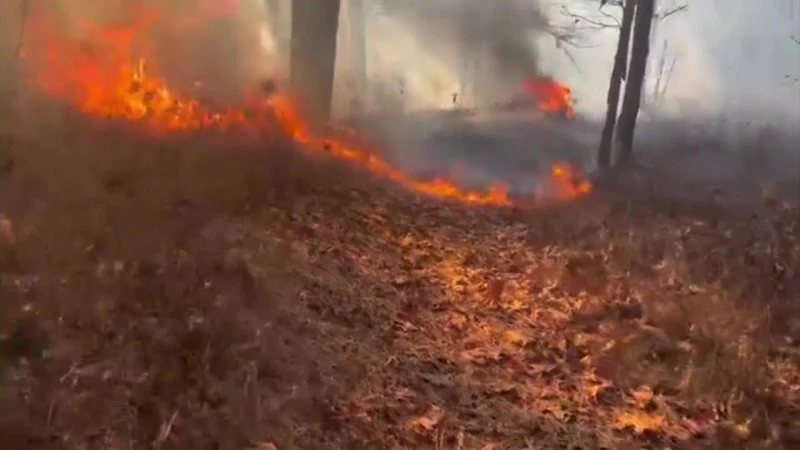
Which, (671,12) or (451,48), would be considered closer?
(451,48)

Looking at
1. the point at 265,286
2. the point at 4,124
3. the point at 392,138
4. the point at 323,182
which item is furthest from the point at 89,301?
the point at 392,138

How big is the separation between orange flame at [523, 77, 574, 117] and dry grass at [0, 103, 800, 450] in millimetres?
909

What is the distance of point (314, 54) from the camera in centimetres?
609

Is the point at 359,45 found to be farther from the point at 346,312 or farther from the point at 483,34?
the point at 346,312

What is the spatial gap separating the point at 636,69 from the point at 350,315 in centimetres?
334

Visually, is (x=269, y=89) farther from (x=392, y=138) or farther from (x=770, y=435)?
(x=770, y=435)

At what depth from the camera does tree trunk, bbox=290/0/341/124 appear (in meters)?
5.76

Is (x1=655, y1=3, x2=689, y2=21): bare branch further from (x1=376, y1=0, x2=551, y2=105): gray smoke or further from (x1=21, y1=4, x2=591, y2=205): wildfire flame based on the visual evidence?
(x1=21, y1=4, x2=591, y2=205): wildfire flame

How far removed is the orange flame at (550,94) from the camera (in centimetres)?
623

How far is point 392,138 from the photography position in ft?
19.2

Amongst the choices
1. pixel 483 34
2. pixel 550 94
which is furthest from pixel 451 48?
pixel 550 94

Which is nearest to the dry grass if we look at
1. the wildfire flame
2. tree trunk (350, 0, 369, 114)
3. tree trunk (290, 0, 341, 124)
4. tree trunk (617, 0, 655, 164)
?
the wildfire flame

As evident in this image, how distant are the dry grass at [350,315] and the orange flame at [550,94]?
0.91 meters

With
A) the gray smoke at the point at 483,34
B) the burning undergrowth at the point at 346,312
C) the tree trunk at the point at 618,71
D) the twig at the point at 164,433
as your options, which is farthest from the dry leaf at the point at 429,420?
the tree trunk at the point at 618,71
